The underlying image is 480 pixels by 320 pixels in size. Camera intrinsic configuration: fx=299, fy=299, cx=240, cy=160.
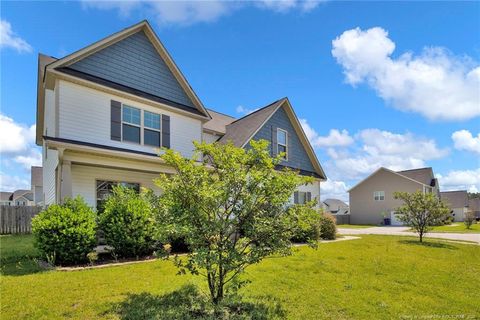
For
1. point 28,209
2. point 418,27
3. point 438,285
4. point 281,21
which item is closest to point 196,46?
point 281,21

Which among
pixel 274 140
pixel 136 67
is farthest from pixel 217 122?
pixel 136 67

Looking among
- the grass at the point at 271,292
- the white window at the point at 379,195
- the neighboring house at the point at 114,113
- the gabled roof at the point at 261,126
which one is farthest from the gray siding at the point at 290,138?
the white window at the point at 379,195

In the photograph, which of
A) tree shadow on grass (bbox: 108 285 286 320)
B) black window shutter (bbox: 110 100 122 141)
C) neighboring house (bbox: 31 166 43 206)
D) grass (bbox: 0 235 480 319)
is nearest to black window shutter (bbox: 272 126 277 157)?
black window shutter (bbox: 110 100 122 141)

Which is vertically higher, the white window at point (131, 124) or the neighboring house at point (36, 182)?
the white window at point (131, 124)

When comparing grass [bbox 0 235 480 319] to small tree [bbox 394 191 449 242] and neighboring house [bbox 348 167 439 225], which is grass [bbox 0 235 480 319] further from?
neighboring house [bbox 348 167 439 225]

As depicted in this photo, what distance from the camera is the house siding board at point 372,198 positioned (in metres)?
38.2

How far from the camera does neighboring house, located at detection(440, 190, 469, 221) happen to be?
50094mm

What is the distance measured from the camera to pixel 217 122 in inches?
782

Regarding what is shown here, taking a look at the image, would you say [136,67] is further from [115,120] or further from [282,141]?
[282,141]

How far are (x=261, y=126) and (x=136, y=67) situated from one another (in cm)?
728

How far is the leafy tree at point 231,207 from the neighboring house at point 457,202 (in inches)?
2179

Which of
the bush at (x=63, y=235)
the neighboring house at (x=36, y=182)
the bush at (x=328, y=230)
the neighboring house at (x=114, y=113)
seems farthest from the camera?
the neighboring house at (x=36, y=182)

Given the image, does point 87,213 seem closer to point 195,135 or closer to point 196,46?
point 195,135

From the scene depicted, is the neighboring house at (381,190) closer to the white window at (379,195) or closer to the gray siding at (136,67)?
the white window at (379,195)
